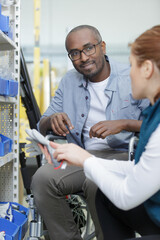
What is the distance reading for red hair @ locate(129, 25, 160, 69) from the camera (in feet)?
2.85

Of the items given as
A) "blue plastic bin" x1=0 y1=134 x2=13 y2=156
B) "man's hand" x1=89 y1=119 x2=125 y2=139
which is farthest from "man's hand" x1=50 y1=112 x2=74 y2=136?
"blue plastic bin" x1=0 y1=134 x2=13 y2=156

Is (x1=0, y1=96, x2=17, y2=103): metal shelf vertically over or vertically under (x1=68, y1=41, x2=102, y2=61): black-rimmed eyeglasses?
under

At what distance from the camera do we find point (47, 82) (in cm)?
518

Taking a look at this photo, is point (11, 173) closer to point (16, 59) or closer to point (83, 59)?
point (16, 59)

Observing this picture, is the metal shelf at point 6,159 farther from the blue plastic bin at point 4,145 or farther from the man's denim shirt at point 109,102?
the man's denim shirt at point 109,102

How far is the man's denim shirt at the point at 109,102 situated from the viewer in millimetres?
1792

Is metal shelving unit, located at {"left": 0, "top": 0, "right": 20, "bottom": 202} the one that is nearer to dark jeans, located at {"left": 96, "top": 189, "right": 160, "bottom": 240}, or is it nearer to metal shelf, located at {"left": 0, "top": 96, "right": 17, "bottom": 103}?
metal shelf, located at {"left": 0, "top": 96, "right": 17, "bottom": 103}

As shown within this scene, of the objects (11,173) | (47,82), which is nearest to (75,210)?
(11,173)

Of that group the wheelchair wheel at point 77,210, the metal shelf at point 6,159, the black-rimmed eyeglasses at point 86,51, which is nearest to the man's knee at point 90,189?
the metal shelf at point 6,159

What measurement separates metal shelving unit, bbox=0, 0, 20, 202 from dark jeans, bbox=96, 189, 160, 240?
0.96 meters

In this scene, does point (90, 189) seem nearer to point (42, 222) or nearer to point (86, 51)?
point (42, 222)

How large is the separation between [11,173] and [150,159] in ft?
4.73

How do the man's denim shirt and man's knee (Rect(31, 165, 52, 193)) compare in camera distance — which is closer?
man's knee (Rect(31, 165, 52, 193))

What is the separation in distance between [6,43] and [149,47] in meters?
1.25
